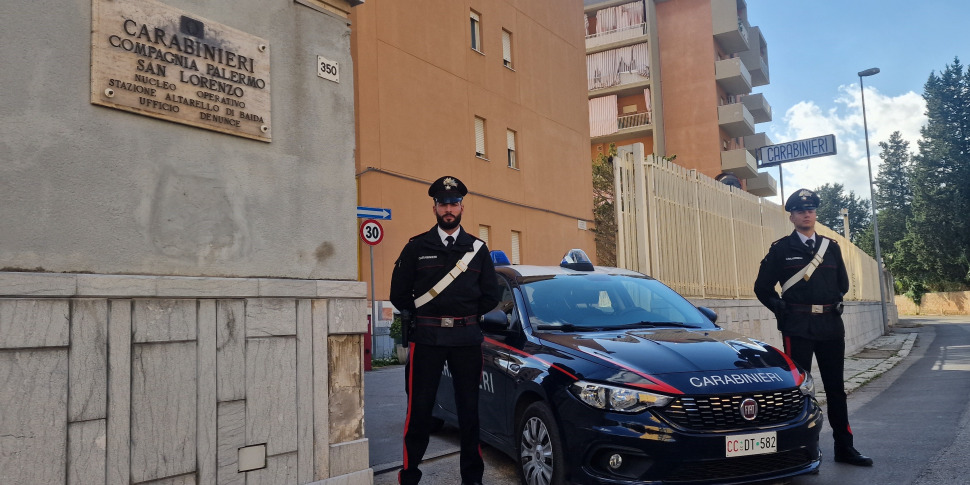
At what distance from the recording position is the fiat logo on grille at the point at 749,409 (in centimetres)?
423

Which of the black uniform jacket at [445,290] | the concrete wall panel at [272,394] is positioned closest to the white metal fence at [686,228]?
the black uniform jacket at [445,290]

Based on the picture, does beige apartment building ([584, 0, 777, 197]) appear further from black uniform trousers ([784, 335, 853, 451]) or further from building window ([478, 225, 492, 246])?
black uniform trousers ([784, 335, 853, 451])

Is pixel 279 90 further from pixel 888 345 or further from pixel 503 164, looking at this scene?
pixel 888 345

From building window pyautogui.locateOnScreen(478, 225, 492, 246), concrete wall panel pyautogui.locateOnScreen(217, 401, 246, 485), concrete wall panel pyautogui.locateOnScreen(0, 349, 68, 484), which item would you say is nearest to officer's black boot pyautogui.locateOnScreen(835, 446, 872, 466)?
concrete wall panel pyautogui.locateOnScreen(217, 401, 246, 485)

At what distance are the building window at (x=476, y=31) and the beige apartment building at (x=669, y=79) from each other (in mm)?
19153

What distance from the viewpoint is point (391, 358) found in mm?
14883

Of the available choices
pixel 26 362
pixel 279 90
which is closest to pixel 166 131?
pixel 279 90

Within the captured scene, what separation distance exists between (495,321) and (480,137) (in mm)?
14907

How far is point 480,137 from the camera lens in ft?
64.5

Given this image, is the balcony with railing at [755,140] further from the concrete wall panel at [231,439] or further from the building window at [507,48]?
the concrete wall panel at [231,439]

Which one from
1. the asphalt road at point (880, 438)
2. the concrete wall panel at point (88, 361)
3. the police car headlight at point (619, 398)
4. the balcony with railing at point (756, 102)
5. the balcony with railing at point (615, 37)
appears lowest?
the asphalt road at point (880, 438)

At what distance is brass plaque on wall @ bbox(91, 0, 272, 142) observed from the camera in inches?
159

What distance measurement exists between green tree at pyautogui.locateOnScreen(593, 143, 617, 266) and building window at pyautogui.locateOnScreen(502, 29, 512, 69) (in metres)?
5.95

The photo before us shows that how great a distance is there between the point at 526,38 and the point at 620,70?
749 inches
